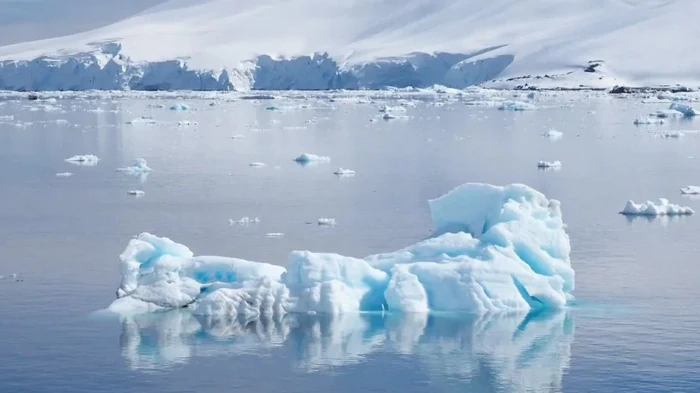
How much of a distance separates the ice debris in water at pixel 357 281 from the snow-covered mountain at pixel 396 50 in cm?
4960

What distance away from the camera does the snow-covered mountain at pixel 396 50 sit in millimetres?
59125

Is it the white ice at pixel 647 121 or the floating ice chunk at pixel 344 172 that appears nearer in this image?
the floating ice chunk at pixel 344 172

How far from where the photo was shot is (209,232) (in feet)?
36.3

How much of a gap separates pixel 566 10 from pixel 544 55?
13036mm

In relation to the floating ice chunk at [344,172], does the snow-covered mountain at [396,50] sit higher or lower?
higher

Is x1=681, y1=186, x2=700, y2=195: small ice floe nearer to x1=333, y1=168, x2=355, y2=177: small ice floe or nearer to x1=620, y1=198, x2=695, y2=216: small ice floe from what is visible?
x1=620, y1=198, x2=695, y2=216: small ice floe

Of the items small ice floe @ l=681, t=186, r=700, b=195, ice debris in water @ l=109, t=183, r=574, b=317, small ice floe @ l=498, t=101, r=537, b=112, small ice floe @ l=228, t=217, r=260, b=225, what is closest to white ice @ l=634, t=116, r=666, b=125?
small ice floe @ l=498, t=101, r=537, b=112

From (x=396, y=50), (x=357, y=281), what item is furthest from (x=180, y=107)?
(x=396, y=50)

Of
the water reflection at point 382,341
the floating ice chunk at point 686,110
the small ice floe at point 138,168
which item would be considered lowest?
the water reflection at point 382,341

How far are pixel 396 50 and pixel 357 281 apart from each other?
62.5 m

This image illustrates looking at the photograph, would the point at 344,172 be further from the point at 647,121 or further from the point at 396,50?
the point at 396,50

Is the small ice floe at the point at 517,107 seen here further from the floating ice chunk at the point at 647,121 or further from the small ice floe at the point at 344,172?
the small ice floe at the point at 344,172

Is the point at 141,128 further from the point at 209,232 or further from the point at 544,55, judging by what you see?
the point at 544,55

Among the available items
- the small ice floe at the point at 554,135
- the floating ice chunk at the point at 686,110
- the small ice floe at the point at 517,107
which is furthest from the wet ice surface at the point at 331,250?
the small ice floe at the point at 517,107
